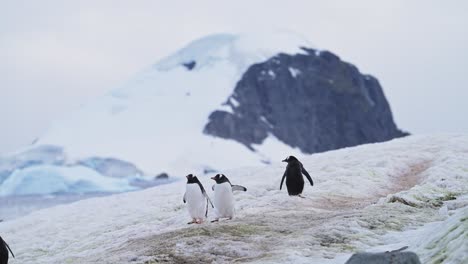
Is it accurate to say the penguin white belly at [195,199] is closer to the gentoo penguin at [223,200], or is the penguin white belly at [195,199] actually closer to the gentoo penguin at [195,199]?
the gentoo penguin at [195,199]

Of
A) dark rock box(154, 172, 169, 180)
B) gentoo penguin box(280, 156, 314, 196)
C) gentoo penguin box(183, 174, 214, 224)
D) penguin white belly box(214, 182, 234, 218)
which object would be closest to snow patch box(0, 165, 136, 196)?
dark rock box(154, 172, 169, 180)

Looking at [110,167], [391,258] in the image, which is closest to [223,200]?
[391,258]

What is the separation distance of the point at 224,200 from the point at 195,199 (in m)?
0.75

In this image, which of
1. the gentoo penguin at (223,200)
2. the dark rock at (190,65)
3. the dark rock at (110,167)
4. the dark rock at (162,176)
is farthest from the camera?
the dark rock at (190,65)

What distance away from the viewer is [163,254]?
47.9 feet

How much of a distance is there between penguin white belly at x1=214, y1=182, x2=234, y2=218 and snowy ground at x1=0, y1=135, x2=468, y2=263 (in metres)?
0.50

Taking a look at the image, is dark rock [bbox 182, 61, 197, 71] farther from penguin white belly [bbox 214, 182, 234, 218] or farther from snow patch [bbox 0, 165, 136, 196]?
penguin white belly [bbox 214, 182, 234, 218]

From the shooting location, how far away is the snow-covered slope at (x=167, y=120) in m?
158

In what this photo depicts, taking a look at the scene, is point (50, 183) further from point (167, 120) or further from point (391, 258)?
point (391, 258)

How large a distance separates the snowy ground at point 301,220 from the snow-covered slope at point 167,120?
112 m

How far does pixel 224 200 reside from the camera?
18672 mm

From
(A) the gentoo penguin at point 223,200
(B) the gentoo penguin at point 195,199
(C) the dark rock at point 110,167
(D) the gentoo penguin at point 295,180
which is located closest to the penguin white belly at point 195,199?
(B) the gentoo penguin at point 195,199

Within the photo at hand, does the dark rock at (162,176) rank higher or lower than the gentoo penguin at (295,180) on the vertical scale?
higher

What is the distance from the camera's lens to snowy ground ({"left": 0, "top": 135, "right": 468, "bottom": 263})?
14.2 meters
